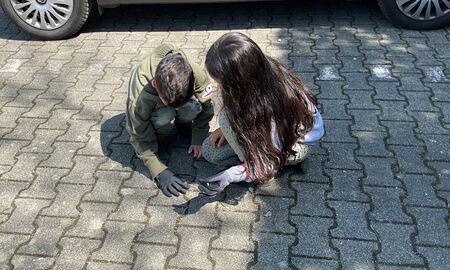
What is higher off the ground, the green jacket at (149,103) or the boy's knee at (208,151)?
the green jacket at (149,103)

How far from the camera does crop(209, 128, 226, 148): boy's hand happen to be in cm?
287

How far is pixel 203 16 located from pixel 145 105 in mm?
2436

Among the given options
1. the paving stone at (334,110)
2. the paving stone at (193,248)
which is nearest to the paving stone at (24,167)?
the paving stone at (193,248)

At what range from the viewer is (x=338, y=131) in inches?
131

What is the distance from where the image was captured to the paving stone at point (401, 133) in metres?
3.18

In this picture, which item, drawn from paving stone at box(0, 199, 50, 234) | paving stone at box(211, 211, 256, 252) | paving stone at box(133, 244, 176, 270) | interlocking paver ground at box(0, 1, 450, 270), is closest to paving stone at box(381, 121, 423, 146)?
interlocking paver ground at box(0, 1, 450, 270)

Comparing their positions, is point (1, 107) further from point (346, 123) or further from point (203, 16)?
point (346, 123)

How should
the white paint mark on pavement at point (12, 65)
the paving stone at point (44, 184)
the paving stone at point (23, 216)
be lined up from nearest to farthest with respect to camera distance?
the paving stone at point (23, 216) → the paving stone at point (44, 184) → the white paint mark on pavement at point (12, 65)

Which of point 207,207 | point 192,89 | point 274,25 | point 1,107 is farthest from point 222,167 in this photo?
point 274,25

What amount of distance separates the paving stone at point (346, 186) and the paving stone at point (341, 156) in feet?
0.16

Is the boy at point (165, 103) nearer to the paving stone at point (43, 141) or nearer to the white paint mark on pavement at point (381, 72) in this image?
the paving stone at point (43, 141)

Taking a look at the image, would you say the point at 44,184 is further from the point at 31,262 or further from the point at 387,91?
the point at 387,91

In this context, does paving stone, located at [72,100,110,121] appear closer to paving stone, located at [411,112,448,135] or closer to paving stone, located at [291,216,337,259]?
paving stone, located at [291,216,337,259]

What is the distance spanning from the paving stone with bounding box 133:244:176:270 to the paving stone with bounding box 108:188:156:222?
0.21 m
